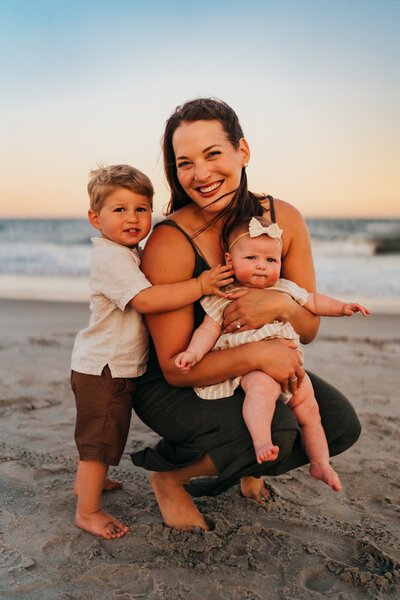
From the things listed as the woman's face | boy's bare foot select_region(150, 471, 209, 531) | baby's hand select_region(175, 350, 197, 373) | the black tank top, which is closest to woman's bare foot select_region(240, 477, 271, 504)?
boy's bare foot select_region(150, 471, 209, 531)

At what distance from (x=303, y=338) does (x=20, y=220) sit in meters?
27.4

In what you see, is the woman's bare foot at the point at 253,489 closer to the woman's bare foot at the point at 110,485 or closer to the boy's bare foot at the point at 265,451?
the woman's bare foot at the point at 110,485

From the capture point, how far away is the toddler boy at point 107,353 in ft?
7.98

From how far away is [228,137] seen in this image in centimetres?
246

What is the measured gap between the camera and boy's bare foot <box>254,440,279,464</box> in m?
1.99

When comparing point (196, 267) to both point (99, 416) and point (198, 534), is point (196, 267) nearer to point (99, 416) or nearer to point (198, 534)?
point (99, 416)

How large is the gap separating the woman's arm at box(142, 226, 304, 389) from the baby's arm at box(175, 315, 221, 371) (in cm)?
5

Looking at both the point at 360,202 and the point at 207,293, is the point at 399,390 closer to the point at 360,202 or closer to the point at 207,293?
the point at 207,293

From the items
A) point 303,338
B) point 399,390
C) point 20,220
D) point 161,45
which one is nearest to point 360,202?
point 161,45

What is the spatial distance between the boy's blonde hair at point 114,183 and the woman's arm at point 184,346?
0.72ft

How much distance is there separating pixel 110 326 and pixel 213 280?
556mm

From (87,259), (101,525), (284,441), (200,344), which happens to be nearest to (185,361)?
(200,344)

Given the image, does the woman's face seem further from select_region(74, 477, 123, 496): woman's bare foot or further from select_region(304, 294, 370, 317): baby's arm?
select_region(74, 477, 123, 496): woman's bare foot

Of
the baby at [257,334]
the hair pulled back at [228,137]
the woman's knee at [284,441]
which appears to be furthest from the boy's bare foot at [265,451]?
the hair pulled back at [228,137]
